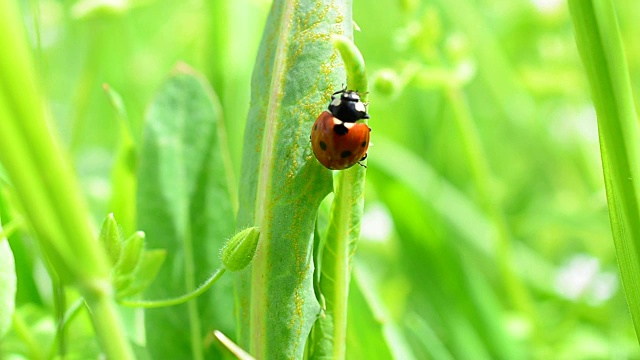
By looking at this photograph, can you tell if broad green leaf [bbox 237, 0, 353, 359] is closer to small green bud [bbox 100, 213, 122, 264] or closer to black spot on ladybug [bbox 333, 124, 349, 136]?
black spot on ladybug [bbox 333, 124, 349, 136]

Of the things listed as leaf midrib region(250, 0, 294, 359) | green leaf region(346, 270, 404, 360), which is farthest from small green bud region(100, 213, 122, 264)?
green leaf region(346, 270, 404, 360)

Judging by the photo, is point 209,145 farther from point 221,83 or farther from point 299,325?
point 221,83

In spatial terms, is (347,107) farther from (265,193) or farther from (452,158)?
(452,158)

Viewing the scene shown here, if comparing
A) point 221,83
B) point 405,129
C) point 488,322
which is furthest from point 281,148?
point 405,129

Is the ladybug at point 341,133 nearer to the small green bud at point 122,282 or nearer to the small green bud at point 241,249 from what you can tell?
the small green bud at point 241,249

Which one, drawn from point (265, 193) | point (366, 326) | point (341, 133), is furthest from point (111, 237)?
point (366, 326)
